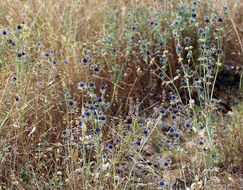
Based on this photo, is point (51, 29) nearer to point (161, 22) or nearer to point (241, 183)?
point (161, 22)

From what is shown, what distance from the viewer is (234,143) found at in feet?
8.86

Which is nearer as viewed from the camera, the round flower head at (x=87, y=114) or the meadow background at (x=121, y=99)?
the round flower head at (x=87, y=114)

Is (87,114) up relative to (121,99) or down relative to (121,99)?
up

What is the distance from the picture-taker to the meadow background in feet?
7.49

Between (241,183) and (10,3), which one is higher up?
(10,3)

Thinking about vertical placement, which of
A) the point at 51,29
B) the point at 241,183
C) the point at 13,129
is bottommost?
the point at 241,183

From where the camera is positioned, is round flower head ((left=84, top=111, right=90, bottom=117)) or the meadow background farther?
the meadow background

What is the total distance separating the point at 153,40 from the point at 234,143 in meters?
1.65

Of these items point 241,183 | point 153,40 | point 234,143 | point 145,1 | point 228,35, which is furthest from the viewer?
point 145,1

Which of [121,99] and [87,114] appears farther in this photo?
[121,99]

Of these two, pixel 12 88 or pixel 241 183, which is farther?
pixel 12 88

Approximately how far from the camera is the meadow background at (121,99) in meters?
2.28

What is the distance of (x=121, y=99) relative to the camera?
11.4ft

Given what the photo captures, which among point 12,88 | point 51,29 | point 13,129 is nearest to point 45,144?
point 13,129
